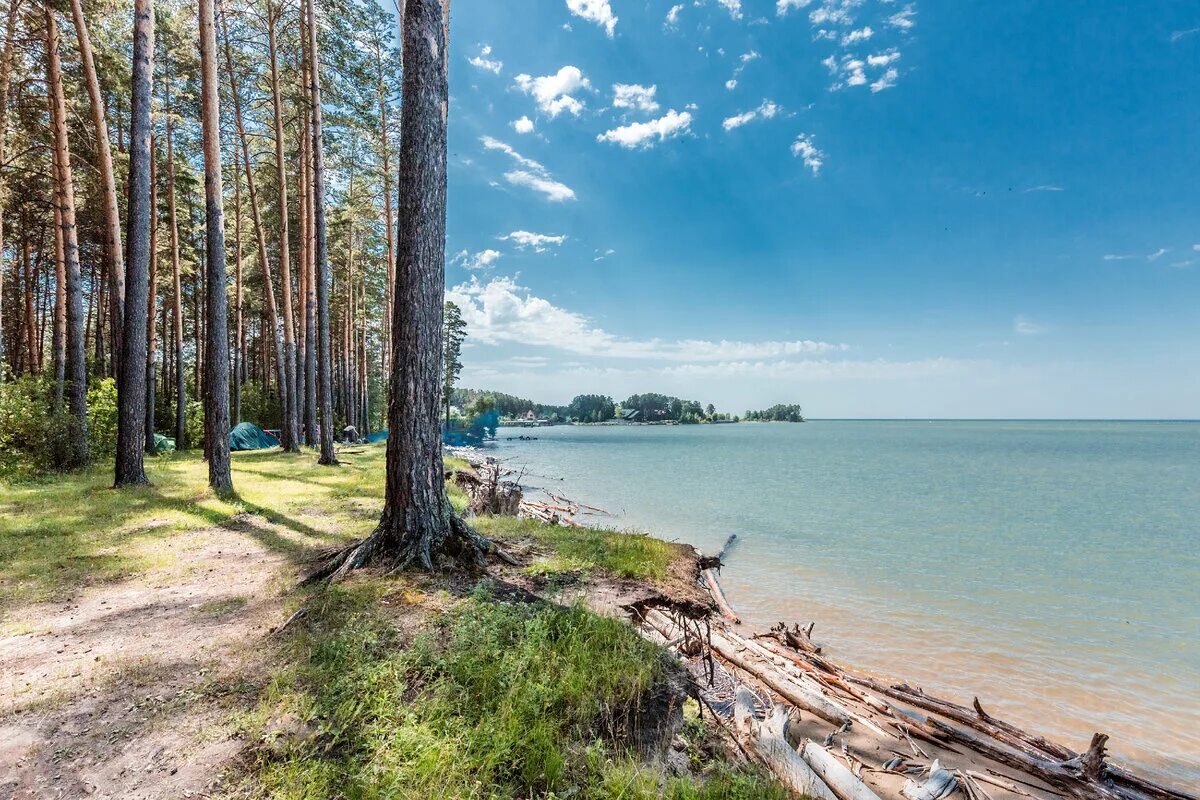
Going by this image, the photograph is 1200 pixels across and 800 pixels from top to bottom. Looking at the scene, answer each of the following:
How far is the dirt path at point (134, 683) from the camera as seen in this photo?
94.8 inches

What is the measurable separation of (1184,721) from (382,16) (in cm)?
2380

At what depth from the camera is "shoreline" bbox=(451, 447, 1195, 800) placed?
10.9 ft

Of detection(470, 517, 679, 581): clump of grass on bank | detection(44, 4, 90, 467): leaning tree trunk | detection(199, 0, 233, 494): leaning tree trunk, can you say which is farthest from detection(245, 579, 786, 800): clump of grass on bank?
detection(44, 4, 90, 467): leaning tree trunk

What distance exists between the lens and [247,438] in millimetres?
19656

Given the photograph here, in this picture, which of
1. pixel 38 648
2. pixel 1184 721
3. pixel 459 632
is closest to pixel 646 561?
pixel 459 632

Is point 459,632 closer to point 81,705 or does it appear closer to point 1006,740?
point 81,705

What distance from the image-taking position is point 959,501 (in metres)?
21.2

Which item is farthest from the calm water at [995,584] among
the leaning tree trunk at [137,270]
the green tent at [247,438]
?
the green tent at [247,438]

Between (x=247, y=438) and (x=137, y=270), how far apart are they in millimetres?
12660

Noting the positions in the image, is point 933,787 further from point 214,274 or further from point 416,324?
point 214,274

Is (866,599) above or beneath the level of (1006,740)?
beneath

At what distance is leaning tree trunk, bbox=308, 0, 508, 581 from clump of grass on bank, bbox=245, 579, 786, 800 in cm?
122

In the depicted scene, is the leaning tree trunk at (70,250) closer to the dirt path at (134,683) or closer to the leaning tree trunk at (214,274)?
the leaning tree trunk at (214,274)

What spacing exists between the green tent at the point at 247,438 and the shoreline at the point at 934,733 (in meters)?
20.5
